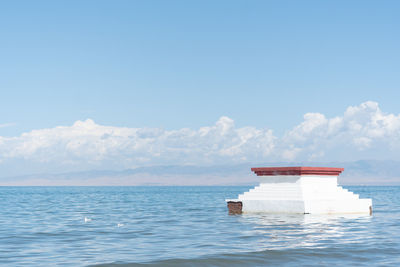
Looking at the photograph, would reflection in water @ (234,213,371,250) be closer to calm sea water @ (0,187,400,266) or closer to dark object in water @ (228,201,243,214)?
calm sea water @ (0,187,400,266)

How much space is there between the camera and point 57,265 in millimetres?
19500

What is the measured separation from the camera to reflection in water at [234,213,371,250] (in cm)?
2473

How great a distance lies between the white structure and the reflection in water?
0.74m

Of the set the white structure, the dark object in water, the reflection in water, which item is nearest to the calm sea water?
the reflection in water

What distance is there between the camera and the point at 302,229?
29781 mm

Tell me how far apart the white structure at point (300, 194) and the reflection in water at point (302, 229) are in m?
0.74

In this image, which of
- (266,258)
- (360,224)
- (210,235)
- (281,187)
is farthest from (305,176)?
(266,258)

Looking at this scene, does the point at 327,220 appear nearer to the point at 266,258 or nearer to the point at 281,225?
the point at 281,225

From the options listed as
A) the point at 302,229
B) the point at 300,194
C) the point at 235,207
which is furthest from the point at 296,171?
the point at 302,229

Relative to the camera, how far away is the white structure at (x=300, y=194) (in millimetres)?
37562

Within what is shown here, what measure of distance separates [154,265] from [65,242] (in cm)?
910

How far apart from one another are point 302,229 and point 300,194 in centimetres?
805

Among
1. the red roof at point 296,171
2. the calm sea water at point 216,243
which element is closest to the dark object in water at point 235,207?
the red roof at point 296,171

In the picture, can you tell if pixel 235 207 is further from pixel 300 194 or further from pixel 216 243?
pixel 216 243
